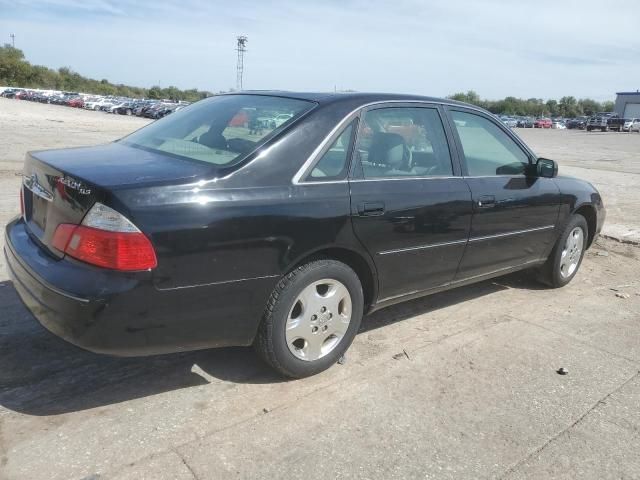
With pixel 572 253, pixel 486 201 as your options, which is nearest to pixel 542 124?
pixel 572 253

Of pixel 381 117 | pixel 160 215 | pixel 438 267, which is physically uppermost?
pixel 381 117

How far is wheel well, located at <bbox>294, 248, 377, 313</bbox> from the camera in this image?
126 inches

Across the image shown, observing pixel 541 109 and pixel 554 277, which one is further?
pixel 541 109

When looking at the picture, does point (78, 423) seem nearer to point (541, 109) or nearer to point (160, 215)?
point (160, 215)

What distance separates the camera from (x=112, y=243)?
2523 mm

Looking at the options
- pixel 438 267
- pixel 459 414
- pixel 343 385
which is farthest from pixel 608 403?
Result: pixel 343 385

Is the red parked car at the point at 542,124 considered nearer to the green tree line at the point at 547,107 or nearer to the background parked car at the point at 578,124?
the background parked car at the point at 578,124

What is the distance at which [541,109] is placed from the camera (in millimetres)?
129750

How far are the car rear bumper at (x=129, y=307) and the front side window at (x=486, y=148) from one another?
197 cm

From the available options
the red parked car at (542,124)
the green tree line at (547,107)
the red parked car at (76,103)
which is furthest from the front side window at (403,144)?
the green tree line at (547,107)

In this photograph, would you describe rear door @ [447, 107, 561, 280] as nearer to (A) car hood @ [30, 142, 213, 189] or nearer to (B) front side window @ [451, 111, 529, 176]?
(B) front side window @ [451, 111, 529, 176]

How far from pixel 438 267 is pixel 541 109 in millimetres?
138715

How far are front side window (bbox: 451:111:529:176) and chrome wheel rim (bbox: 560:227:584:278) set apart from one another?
1.08 metres

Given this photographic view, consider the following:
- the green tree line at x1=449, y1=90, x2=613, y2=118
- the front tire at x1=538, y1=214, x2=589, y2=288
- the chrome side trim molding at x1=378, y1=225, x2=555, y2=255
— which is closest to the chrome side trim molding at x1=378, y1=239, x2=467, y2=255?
the chrome side trim molding at x1=378, y1=225, x2=555, y2=255
